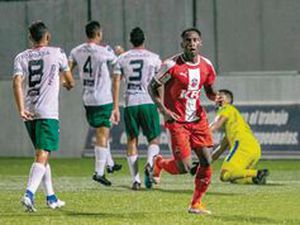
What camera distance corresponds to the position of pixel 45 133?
585 inches

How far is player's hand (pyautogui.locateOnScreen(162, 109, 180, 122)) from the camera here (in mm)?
14430

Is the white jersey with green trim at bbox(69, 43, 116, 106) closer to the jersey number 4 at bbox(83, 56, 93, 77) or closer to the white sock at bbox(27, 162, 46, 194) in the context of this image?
the jersey number 4 at bbox(83, 56, 93, 77)

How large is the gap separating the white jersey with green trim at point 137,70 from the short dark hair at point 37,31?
3.74 meters

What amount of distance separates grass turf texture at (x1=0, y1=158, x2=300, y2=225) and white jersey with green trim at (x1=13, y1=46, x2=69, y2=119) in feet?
3.89

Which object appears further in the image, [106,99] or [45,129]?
[106,99]

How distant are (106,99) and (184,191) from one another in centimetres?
241

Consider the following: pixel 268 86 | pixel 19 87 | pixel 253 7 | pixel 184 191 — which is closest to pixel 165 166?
pixel 184 191

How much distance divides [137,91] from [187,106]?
13.6 feet

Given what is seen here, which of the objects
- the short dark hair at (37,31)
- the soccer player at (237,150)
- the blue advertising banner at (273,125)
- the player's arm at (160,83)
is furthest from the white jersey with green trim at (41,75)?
the blue advertising banner at (273,125)

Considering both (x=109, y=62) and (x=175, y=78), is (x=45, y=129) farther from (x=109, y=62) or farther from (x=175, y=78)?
(x=109, y=62)

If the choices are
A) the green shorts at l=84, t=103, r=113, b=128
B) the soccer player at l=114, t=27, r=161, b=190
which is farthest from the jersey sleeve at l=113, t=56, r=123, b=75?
the green shorts at l=84, t=103, r=113, b=128

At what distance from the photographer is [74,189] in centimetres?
1814

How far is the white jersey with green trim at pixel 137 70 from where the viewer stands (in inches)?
731

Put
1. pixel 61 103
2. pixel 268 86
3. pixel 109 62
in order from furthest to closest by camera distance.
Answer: pixel 61 103
pixel 268 86
pixel 109 62
